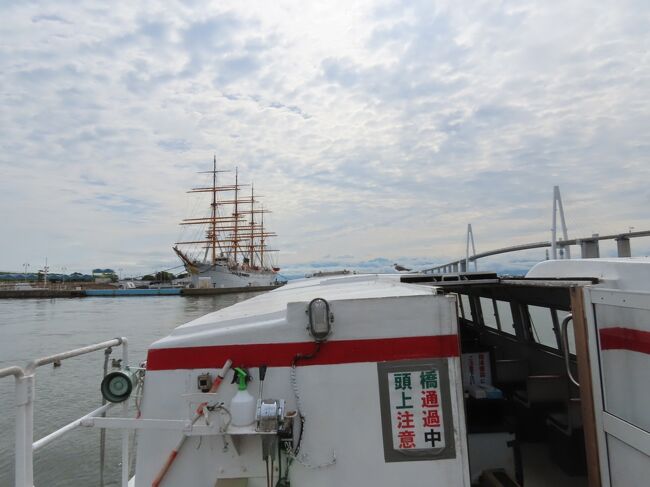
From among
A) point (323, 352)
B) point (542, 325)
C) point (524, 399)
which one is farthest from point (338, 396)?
point (542, 325)

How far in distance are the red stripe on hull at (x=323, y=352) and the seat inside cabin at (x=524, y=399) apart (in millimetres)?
1005

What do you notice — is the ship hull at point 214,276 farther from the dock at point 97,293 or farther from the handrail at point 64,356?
the handrail at point 64,356

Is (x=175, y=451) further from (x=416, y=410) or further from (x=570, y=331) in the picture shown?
(x=570, y=331)

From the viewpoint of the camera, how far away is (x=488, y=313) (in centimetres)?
664

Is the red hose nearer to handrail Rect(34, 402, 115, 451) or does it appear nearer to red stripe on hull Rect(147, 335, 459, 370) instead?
red stripe on hull Rect(147, 335, 459, 370)

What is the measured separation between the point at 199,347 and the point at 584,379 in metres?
2.24

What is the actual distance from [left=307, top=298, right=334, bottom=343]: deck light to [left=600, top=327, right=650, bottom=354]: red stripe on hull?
1.50 m

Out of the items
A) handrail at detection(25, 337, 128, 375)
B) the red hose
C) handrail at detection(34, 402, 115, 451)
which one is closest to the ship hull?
handrail at detection(25, 337, 128, 375)

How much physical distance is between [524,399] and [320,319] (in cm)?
341

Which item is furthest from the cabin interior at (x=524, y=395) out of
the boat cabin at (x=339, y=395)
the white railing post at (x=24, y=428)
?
the white railing post at (x=24, y=428)

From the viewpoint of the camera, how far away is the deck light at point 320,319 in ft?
8.58

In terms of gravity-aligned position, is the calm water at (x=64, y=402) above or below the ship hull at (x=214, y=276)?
below

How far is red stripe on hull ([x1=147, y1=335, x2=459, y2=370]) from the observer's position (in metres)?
2.62

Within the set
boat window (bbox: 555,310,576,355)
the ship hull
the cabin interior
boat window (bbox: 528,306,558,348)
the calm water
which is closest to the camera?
the cabin interior
